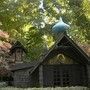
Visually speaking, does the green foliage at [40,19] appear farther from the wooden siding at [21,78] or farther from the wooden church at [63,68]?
the wooden church at [63,68]

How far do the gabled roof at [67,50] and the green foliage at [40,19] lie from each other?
1644 cm

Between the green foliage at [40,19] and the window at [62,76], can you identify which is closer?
the window at [62,76]

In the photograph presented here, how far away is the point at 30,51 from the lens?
48.5 meters

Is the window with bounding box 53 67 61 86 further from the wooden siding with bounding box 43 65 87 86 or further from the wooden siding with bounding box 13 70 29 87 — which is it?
the wooden siding with bounding box 13 70 29 87

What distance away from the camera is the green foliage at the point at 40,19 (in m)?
52.6

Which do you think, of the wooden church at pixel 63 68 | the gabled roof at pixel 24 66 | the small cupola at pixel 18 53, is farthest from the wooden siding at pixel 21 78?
the small cupola at pixel 18 53

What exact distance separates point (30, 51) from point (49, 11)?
1070cm

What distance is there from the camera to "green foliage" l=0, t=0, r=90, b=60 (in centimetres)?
5259

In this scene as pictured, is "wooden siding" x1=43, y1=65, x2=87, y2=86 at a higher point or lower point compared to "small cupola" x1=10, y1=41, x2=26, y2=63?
lower

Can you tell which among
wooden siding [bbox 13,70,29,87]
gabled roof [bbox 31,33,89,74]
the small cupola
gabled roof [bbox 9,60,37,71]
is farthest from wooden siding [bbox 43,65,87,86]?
the small cupola

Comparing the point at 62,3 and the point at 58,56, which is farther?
the point at 62,3

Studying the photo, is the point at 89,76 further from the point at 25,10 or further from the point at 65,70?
the point at 25,10

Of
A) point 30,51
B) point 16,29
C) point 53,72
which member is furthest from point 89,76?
point 16,29

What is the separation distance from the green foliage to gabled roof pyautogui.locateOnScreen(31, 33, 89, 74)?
1644cm
